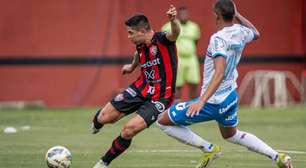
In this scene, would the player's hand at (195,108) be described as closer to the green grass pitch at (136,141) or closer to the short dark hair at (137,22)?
the green grass pitch at (136,141)

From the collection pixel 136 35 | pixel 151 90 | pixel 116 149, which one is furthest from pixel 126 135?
pixel 136 35

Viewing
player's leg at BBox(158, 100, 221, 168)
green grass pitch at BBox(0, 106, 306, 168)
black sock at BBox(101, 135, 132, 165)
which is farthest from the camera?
green grass pitch at BBox(0, 106, 306, 168)

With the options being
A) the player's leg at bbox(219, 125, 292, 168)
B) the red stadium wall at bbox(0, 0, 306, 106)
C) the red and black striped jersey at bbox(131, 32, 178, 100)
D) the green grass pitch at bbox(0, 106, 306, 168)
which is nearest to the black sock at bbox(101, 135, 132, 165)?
the green grass pitch at bbox(0, 106, 306, 168)

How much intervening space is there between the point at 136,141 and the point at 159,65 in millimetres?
4103

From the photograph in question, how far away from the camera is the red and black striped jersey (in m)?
12.2

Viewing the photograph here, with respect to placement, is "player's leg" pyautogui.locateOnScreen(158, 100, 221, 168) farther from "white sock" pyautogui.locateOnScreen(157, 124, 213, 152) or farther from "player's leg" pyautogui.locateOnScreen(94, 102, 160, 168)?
Answer: "player's leg" pyautogui.locateOnScreen(94, 102, 160, 168)

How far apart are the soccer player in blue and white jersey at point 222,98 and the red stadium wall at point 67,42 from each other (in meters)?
15.3

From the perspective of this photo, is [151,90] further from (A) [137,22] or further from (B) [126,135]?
(B) [126,135]

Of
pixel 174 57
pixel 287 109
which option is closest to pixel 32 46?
pixel 287 109

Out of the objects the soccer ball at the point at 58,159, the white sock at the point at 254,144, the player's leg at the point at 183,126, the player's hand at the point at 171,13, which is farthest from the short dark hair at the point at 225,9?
the soccer ball at the point at 58,159

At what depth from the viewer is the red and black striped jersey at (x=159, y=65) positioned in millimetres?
12227

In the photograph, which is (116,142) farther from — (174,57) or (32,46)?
(32,46)

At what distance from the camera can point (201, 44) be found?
27.4m

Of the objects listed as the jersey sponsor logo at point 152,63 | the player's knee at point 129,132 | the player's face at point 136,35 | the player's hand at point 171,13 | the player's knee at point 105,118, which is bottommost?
the player's knee at point 105,118
